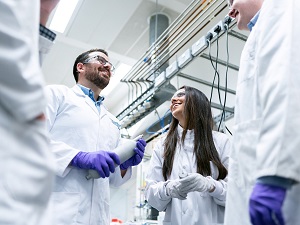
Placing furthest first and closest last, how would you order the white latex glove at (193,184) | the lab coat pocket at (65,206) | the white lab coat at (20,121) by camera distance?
1. the white latex glove at (193,184)
2. the lab coat pocket at (65,206)
3. the white lab coat at (20,121)

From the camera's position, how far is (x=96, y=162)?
1340 mm

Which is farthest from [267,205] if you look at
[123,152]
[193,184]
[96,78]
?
[96,78]

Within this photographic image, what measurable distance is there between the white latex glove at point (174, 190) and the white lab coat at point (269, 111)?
1.66 ft

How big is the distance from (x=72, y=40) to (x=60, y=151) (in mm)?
2984

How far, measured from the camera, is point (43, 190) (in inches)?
22.4

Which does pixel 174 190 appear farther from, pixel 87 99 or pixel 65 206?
pixel 87 99

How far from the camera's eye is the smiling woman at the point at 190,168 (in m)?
1.55

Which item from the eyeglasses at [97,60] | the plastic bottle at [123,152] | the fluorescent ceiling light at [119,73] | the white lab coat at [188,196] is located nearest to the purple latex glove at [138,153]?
the plastic bottle at [123,152]

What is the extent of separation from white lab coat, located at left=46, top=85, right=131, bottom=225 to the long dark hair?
298mm

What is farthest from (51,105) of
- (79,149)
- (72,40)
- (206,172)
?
(72,40)

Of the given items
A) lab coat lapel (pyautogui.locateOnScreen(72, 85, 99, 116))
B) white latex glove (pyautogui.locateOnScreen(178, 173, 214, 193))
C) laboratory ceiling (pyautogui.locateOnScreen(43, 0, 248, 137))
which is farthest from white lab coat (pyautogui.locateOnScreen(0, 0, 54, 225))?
laboratory ceiling (pyautogui.locateOnScreen(43, 0, 248, 137))

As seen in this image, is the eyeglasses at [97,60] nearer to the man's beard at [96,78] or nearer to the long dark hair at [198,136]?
the man's beard at [96,78]

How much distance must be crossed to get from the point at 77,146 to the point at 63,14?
2.47 meters

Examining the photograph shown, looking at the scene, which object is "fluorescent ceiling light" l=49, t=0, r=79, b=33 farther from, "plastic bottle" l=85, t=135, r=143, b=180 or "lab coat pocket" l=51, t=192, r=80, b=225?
"lab coat pocket" l=51, t=192, r=80, b=225
